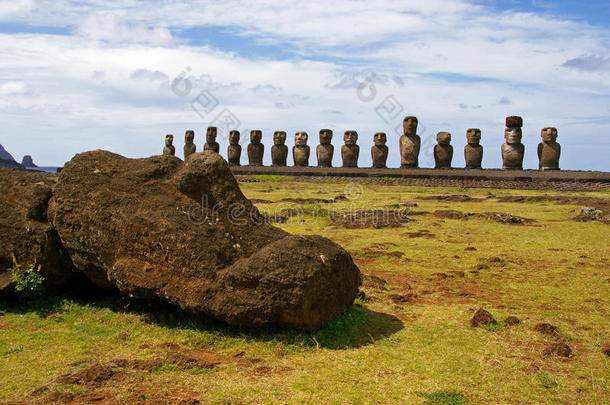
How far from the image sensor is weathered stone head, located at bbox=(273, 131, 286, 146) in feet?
127

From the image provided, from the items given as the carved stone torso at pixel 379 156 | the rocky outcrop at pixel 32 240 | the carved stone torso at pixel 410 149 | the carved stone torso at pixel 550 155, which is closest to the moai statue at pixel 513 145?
the carved stone torso at pixel 550 155

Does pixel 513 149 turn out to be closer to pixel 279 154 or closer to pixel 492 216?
pixel 279 154

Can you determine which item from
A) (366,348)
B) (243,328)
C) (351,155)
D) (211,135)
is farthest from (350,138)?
(366,348)

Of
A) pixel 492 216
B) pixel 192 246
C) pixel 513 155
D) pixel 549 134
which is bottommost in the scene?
pixel 492 216

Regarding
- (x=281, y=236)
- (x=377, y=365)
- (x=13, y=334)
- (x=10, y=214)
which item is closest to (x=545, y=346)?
(x=377, y=365)

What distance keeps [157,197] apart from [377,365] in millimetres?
3335

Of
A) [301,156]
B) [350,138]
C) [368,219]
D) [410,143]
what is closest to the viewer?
[368,219]

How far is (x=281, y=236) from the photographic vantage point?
6992 mm

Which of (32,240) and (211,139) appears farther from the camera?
(211,139)

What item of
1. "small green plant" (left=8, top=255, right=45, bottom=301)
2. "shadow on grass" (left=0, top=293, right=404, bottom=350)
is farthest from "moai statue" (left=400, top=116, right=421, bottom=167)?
"small green plant" (left=8, top=255, right=45, bottom=301)

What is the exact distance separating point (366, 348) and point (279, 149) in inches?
1310

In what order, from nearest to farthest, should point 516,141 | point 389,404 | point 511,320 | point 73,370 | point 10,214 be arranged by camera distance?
point 389,404 → point 73,370 → point 511,320 → point 10,214 → point 516,141

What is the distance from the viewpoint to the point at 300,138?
124 feet

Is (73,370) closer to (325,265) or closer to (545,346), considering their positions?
(325,265)
